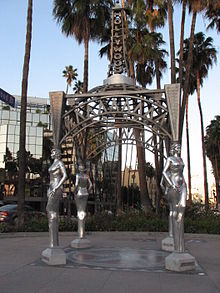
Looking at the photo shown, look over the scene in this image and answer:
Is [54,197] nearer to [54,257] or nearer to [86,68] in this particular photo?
[54,257]

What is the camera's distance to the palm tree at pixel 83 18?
18312mm

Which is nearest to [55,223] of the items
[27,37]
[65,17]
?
[27,37]

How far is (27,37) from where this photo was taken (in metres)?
14.7

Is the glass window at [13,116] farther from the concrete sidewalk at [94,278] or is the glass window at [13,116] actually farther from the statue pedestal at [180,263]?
the statue pedestal at [180,263]

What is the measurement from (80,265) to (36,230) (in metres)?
6.72

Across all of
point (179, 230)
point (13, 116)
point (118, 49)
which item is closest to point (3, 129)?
point (13, 116)

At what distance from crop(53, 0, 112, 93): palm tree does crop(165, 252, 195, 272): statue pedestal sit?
45.7ft

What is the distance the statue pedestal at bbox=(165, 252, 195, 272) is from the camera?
5.96 meters

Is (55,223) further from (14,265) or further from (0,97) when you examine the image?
(0,97)

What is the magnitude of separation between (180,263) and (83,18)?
15.9 metres

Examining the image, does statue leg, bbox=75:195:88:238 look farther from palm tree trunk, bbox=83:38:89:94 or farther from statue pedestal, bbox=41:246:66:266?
palm tree trunk, bbox=83:38:89:94

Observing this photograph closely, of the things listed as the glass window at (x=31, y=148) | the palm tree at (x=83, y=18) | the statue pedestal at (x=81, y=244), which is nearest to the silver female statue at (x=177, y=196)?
the statue pedestal at (x=81, y=244)

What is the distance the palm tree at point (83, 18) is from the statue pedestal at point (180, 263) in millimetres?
13944

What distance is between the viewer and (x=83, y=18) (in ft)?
60.0
